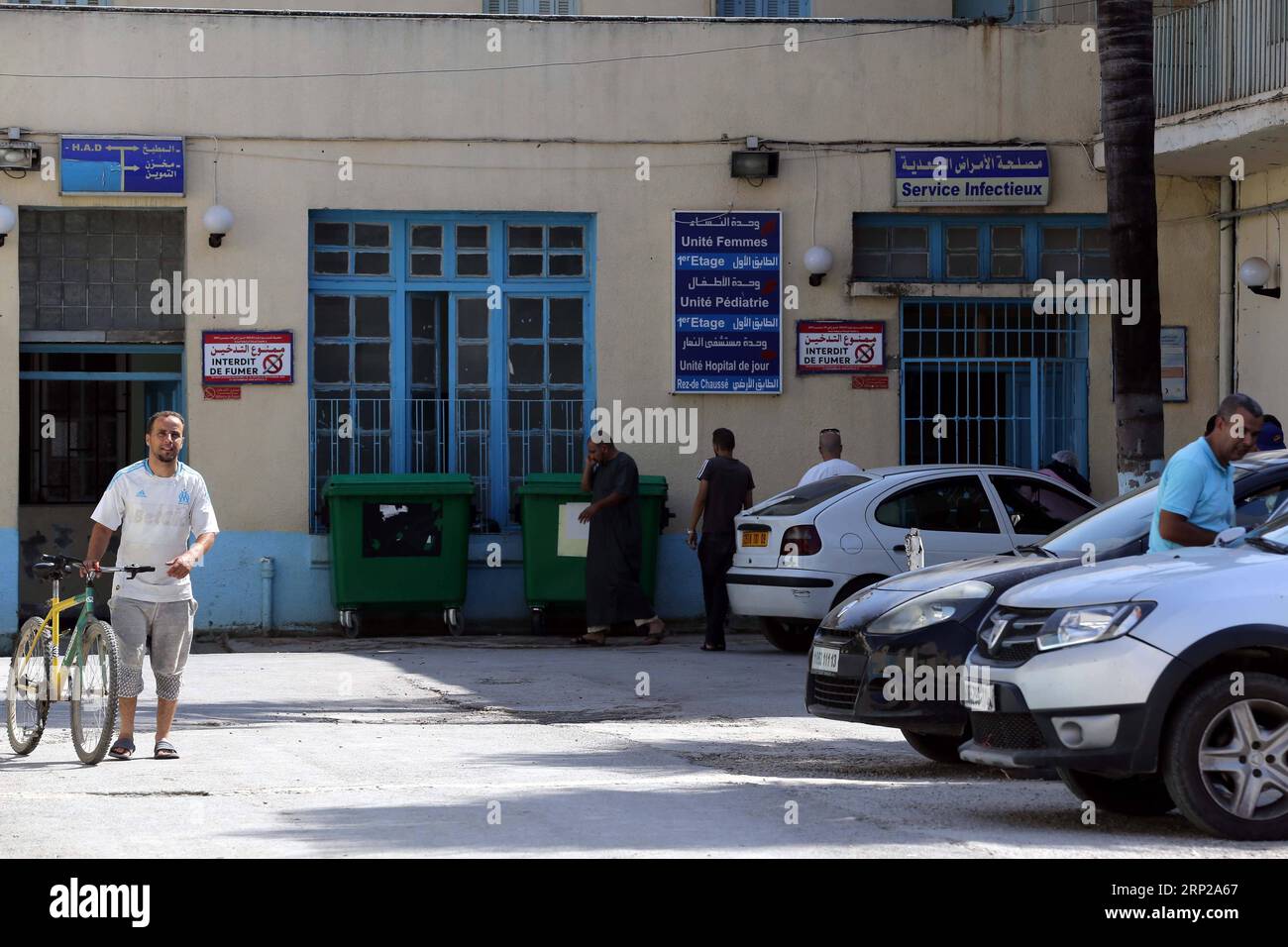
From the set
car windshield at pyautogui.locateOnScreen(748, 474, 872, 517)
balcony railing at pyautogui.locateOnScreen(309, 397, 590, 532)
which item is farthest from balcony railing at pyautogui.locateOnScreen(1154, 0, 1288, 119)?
balcony railing at pyautogui.locateOnScreen(309, 397, 590, 532)

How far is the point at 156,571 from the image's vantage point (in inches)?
380

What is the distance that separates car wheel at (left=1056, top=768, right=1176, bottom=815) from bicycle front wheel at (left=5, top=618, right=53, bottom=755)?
504 cm

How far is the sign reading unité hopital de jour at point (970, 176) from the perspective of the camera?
58.4 feet

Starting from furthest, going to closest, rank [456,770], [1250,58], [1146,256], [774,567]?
[1250,58], [774,567], [1146,256], [456,770]

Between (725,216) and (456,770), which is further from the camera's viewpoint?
(725,216)

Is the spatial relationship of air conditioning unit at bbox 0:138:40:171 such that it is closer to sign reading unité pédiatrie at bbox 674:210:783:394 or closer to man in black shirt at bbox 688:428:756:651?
sign reading unité pédiatrie at bbox 674:210:783:394

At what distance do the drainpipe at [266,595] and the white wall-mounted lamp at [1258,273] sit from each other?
29.1 ft

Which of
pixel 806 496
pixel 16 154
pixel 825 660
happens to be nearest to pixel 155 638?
pixel 825 660

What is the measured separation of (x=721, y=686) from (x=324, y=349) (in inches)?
239

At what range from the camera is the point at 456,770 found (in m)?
9.13

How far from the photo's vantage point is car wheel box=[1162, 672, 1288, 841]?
271 inches

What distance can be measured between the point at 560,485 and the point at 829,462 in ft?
7.82

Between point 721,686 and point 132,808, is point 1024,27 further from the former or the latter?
point 132,808

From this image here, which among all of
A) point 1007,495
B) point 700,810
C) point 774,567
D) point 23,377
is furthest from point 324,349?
point 700,810
